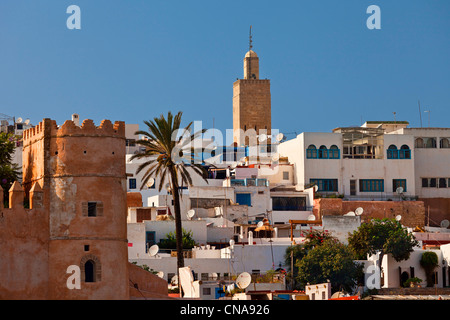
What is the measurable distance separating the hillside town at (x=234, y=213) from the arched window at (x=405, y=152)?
74mm

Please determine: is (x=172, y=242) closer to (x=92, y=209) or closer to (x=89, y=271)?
(x=92, y=209)

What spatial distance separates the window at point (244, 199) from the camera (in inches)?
3061

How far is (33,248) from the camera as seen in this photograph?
1762 inches

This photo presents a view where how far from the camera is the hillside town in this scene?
45031 millimetres

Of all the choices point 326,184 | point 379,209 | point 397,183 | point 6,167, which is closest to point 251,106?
point 326,184

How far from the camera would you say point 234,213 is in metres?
75.7

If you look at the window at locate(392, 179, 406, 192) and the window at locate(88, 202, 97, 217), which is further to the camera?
the window at locate(392, 179, 406, 192)

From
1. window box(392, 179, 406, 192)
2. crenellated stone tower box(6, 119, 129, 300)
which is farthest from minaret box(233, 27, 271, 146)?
crenellated stone tower box(6, 119, 129, 300)

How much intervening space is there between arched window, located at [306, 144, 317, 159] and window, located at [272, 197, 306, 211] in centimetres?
358

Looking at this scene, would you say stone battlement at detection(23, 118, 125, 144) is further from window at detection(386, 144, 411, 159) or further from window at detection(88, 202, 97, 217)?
window at detection(386, 144, 411, 159)

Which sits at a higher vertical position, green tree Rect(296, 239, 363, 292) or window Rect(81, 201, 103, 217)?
window Rect(81, 201, 103, 217)

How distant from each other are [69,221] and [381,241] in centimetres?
2687

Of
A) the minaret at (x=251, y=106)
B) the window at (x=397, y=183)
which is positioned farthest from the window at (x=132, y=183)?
the minaret at (x=251, y=106)
